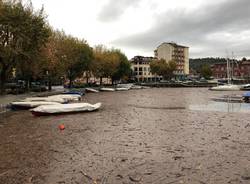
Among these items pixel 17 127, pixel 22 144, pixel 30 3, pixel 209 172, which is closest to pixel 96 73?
pixel 30 3

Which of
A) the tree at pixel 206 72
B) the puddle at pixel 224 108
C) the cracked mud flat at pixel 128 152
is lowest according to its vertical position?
the cracked mud flat at pixel 128 152

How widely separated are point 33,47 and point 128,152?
32.0 m

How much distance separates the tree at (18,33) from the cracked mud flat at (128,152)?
58.6 feet

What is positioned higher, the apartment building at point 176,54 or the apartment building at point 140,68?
the apartment building at point 176,54

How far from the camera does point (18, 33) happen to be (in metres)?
38.3

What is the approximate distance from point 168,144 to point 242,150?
Result: 365cm

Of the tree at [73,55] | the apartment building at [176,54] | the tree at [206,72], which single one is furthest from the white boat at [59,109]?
the apartment building at [176,54]

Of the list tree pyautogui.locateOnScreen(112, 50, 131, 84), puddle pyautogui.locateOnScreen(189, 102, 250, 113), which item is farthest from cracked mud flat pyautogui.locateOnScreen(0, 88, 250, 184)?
tree pyautogui.locateOnScreen(112, 50, 131, 84)

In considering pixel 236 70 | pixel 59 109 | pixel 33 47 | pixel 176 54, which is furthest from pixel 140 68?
pixel 59 109

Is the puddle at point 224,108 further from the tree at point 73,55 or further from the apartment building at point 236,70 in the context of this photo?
the apartment building at point 236,70

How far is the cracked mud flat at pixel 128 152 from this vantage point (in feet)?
35.2

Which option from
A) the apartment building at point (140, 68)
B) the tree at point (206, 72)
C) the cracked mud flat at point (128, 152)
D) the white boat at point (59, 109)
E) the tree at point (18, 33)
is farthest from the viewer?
the apartment building at point (140, 68)

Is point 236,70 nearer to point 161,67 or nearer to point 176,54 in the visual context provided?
point 176,54

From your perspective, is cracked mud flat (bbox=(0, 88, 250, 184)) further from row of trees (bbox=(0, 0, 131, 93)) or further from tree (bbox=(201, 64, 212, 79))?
tree (bbox=(201, 64, 212, 79))
